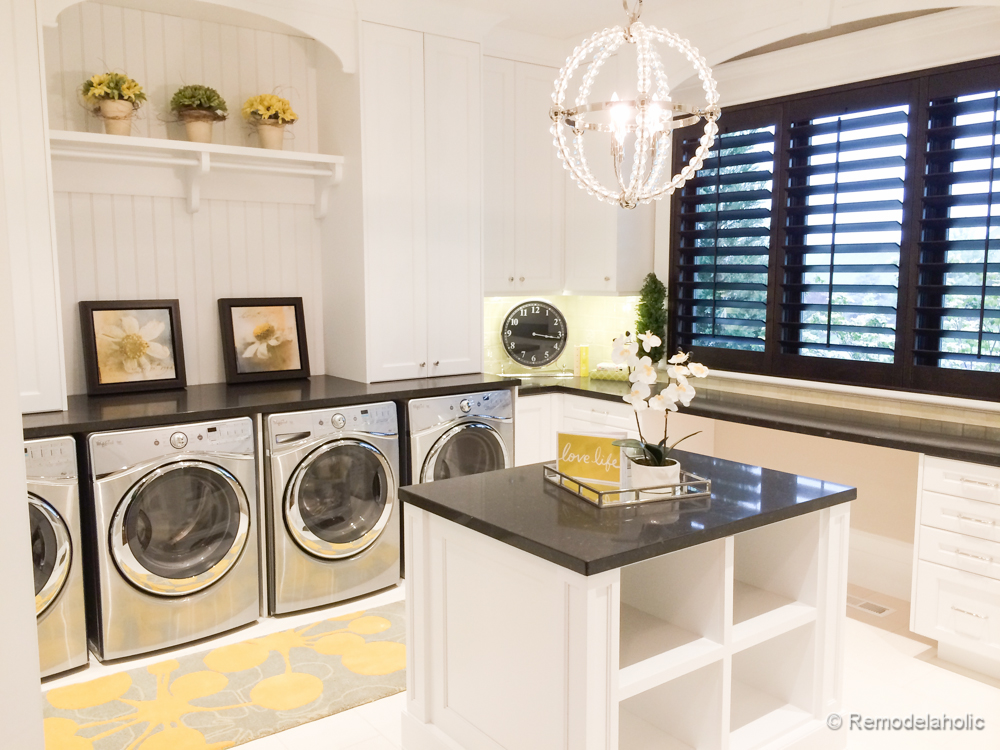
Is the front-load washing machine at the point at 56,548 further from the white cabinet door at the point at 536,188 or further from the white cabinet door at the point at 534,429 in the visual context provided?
the white cabinet door at the point at 536,188

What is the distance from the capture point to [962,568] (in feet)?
10.2

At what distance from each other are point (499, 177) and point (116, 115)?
214 cm

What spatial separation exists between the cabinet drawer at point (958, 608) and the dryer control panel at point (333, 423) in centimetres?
241

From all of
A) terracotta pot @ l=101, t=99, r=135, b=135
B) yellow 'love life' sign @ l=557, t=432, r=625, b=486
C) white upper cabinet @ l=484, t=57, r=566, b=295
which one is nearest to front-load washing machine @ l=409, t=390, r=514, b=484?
white upper cabinet @ l=484, t=57, r=566, b=295

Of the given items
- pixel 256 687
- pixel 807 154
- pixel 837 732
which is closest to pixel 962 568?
pixel 837 732

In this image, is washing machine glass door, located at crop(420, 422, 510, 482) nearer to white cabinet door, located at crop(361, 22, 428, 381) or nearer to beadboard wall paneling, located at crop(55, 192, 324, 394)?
white cabinet door, located at crop(361, 22, 428, 381)

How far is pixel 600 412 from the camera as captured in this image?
14.9 feet

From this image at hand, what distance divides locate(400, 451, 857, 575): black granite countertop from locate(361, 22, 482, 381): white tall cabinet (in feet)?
5.74

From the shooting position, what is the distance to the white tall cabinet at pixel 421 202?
161 inches

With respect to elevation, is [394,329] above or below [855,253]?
below

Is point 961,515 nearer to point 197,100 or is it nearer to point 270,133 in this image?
point 270,133

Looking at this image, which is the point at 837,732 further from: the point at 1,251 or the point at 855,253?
the point at 1,251

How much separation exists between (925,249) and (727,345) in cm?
A: 120

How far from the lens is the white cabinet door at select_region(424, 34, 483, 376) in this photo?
4273mm
